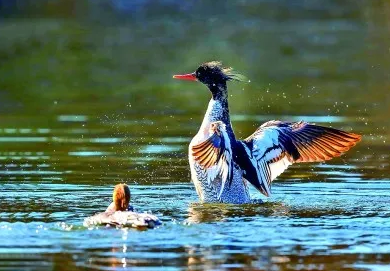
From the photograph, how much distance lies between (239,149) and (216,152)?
0.91 meters

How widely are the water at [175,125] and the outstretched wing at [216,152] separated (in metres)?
0.48

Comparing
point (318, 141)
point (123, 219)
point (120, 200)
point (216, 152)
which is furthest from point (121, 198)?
point (318, 141)

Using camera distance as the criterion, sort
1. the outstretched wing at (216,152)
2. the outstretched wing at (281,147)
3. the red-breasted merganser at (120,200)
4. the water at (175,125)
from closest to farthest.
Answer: the water at (175,125), the red-breasted merganser at (120,200), the outstretched wing at (216,152), the outstretched wing at (281,147)

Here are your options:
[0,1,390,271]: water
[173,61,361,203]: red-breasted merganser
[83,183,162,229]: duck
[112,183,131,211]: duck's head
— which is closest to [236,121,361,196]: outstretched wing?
[173,61,361,203]: red-breasted merganser

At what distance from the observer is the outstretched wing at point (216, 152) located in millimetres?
14156

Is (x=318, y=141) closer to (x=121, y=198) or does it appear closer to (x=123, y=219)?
(x=121, y=198)

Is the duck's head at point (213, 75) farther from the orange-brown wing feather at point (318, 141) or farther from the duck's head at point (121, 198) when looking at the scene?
the duck's head at point (121, 198)

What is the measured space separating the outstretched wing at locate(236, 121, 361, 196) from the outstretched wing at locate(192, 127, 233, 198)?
71 cm

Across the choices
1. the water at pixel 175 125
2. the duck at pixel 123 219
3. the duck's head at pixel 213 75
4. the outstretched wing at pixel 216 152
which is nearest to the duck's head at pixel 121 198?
the duck at pixel 123 219

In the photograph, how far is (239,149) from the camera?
1504 cm

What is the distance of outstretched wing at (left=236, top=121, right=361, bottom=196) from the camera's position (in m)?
15.2

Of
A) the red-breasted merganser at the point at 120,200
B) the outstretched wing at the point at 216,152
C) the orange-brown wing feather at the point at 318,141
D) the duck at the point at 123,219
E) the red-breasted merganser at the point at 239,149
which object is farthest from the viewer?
the orange-brown wing feather at the point at 318,141

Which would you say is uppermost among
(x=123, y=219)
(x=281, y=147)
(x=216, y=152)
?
(x=281, y=147)

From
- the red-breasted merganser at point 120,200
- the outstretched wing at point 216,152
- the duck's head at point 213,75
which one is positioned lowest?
the red-breasted merganser at point 120,200
